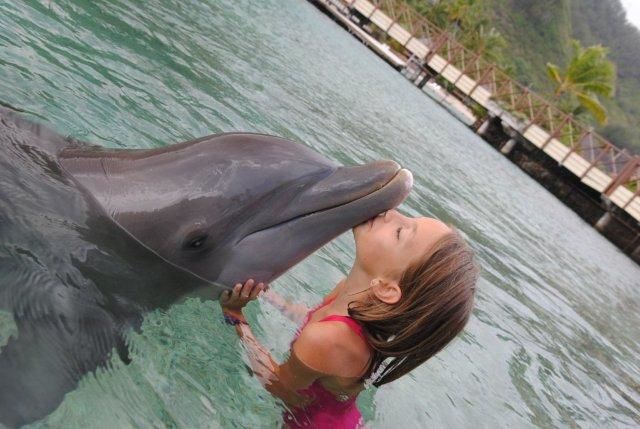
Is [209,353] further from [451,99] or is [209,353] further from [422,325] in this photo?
[451,99]

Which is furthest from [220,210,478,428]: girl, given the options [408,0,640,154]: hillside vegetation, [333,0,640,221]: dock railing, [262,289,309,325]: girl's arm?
[408,0,640,154]: hillside vegetation

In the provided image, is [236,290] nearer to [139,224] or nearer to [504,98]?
[139,224]

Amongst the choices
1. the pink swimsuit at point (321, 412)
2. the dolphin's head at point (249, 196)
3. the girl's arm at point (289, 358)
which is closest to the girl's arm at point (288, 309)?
the girl's arm at point (289, 358)

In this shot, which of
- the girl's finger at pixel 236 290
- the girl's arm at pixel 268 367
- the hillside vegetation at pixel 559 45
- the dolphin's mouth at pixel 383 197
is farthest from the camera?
the hillside vegetation at pixel 559 45

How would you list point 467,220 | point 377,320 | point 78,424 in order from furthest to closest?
point 467,220, point 377,320, point 78,424

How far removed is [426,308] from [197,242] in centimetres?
112

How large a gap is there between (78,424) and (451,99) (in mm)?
42723

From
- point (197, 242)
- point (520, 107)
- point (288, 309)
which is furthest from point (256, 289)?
point (520, 107)

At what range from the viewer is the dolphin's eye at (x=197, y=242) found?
3.05m

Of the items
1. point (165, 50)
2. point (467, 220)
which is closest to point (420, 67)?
point (467, 220)

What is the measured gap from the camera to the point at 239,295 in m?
3.21

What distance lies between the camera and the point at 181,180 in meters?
2.98

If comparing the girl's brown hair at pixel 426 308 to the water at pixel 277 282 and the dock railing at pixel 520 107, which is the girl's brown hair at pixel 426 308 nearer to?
the water at pixel 277 282

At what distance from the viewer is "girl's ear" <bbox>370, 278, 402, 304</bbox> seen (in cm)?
308
